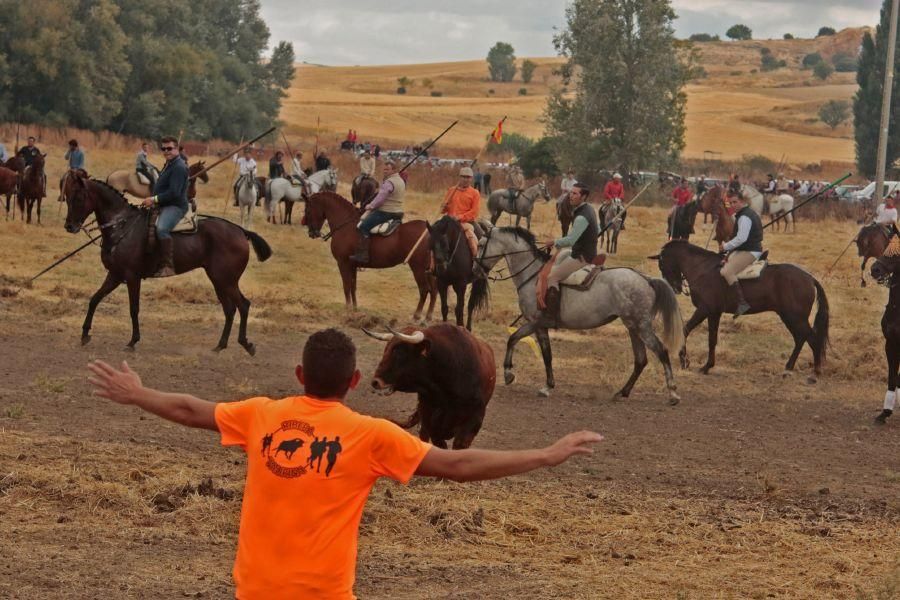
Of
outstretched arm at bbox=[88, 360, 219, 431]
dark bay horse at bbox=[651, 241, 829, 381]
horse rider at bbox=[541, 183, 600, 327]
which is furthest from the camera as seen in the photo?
dark bay horse at bbox=[651, 241, 829, 381]

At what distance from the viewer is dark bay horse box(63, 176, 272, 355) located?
1619cm

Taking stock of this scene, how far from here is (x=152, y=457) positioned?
10.7m

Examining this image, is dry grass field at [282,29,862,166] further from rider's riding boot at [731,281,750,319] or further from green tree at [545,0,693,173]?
rider's riding boot at [731,281,750,319]

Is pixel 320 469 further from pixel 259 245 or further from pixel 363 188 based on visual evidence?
pixel 363 188

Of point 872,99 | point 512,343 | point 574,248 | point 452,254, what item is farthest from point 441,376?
point 872,99

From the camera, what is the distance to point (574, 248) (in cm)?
1520

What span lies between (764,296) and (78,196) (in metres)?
9.03

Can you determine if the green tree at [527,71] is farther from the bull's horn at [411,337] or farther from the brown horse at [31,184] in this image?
the bull's horn at [411,337]

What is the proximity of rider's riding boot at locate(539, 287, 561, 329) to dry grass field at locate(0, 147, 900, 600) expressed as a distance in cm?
85

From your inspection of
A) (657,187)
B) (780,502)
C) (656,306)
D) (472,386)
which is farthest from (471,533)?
(657,187)

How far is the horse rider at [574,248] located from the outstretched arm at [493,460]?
10216 millimetres

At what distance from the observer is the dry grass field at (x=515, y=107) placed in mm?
98062

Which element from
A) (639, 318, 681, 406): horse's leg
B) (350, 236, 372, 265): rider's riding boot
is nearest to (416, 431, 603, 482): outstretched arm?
(639, 318, 681, 406): horse's leg

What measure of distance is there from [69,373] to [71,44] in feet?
143
